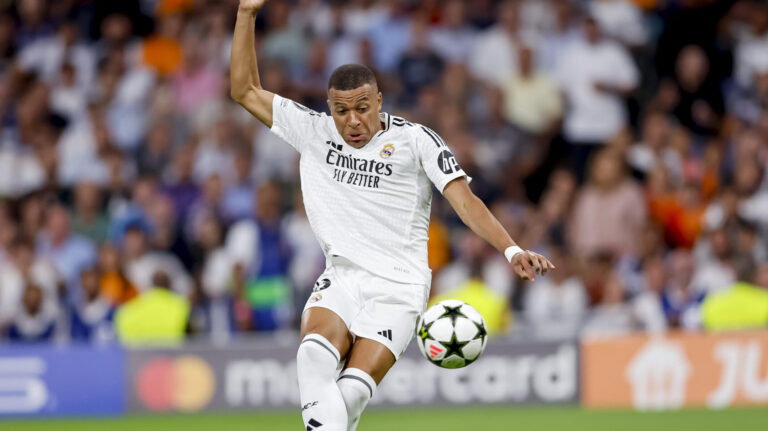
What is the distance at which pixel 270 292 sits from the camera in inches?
586

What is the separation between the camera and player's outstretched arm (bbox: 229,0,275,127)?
7613mm

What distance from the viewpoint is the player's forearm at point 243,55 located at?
25.0 feet

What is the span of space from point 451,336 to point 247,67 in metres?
2.06

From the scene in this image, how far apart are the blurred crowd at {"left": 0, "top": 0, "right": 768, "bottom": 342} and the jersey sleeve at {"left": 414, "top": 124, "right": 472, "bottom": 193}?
23.3ft

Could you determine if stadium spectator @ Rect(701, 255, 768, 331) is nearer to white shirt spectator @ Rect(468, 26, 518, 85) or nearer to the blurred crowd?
the blurred crowd

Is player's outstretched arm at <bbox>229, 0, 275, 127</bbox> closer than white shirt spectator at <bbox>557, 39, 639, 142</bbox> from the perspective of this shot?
Yes

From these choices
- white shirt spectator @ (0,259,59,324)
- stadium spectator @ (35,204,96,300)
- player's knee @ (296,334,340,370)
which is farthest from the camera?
stadium spectator @ (35,204,96,300)

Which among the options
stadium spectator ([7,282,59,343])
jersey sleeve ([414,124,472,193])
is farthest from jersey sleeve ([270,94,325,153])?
stadium spectator ([7,282,59,343])

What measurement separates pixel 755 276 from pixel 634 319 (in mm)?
1441

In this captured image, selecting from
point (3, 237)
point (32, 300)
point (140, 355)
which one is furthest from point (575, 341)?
point (3, 237)

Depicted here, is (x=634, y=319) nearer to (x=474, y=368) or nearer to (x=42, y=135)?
(x=474, y=368)

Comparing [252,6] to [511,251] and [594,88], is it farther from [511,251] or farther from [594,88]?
[594,88]

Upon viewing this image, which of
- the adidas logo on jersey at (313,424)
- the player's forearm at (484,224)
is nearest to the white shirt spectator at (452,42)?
the player's forearm at (484,224)

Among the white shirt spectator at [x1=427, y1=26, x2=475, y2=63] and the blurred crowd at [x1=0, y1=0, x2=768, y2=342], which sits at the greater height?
the white shirt spectator at [x1=427, y1=26, x2=475, y2=63]
